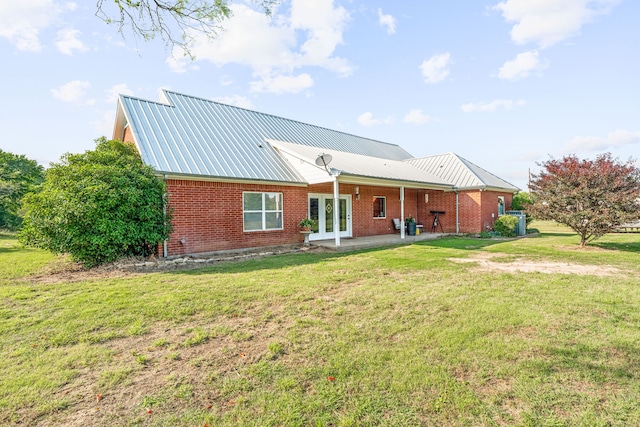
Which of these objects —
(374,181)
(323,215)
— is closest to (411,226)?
(374,181)

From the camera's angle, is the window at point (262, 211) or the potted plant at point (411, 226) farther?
the potted plant at point (411, 226)

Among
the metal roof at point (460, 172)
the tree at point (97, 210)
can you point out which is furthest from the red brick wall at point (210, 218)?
the metal roof at point (460, 172)

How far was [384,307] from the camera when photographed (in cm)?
502

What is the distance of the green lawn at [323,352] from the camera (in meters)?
2.54

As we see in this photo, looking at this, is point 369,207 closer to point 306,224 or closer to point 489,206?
point 306,224

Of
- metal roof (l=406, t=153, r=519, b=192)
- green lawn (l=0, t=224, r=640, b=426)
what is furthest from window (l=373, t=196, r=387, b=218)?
green lawn (l=0, t=224, r=640, b=426)

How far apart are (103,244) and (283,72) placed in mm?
8773

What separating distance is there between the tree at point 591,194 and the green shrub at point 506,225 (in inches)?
158

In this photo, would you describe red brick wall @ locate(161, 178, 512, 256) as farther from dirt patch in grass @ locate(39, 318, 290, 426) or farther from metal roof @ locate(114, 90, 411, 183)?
dirt patch in grass @ locate(39, 318, 290, 426)

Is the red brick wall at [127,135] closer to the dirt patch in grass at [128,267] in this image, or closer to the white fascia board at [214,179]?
the white fascia board at [214,179]

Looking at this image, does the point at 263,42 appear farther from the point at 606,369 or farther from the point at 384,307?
the point at 606,369

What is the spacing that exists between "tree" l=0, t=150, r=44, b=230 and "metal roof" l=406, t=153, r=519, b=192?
20.5 metres

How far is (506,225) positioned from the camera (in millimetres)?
16172

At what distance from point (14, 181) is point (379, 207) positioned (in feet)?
69.0
